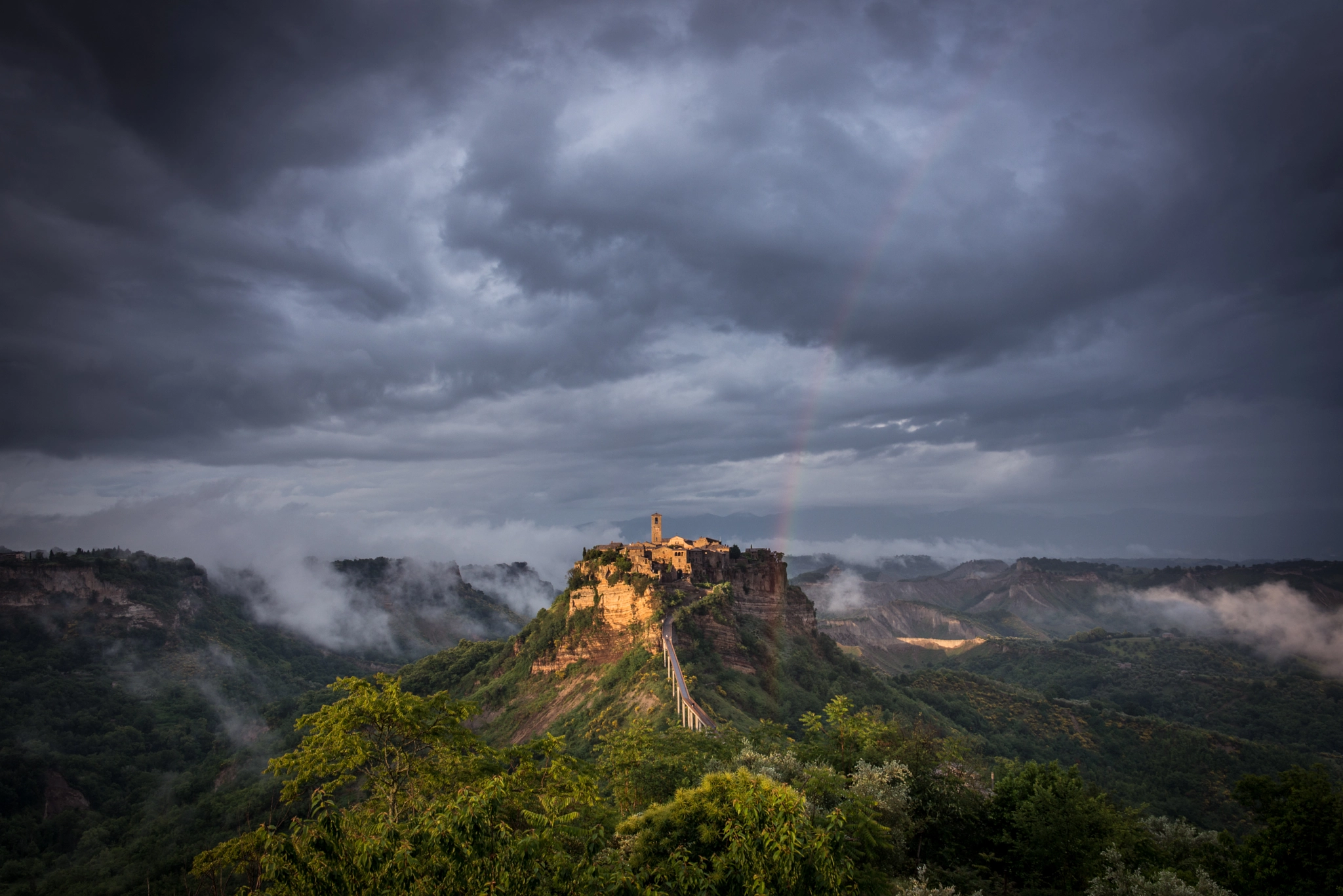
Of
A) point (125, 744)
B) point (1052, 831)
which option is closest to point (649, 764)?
point (1052, 831)

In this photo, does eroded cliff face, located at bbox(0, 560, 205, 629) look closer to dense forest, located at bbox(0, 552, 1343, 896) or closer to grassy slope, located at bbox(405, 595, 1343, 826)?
dense forest, located at bbox(0, 552, 1343, 896)

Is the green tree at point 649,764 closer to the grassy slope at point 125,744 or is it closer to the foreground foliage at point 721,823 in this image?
the foreground foliage at point 721,823

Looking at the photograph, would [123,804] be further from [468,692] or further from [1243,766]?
[1243,766]

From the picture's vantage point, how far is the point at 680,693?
224 ft

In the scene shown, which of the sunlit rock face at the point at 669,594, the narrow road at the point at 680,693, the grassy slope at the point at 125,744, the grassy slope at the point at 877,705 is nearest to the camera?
the narrow road at the point at 680,693

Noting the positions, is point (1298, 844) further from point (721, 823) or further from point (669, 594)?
point (669, 594)

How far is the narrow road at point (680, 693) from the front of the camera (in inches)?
2340

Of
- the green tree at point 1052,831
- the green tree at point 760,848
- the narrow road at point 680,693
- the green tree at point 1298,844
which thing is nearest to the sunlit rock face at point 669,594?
the narrow road at point 680,693

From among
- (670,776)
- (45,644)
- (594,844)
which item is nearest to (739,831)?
(594,844)

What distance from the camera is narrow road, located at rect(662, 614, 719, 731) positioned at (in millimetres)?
59438

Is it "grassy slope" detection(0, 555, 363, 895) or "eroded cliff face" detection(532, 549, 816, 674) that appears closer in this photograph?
"grassy slope" detection(0, 555, 363, 895)

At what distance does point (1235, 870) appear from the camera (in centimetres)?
3128

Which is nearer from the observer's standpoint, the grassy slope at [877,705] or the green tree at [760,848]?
the green tree at [760,848]

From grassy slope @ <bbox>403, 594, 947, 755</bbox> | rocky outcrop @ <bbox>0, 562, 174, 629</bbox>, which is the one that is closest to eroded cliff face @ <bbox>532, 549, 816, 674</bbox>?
grassy slope @ <bbox>403, 594, 947, 755</bbox>
